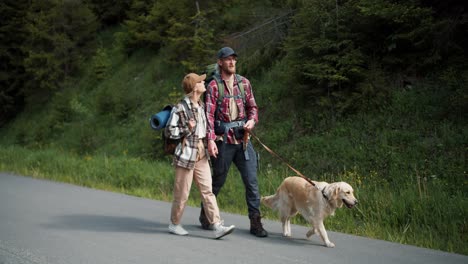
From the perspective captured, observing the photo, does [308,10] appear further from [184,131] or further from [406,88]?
[184,131]

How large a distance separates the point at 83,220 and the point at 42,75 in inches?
1006

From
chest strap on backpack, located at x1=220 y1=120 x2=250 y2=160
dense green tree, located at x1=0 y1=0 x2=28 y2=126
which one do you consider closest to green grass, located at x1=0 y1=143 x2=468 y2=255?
chest strap on backpack, located at x1=220 y1=120 x2=250 y2=160

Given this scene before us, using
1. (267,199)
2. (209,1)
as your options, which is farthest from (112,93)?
(267,199)

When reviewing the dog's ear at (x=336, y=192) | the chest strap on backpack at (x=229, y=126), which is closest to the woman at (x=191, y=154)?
the chest strap on backpack at (x=229, y=126)

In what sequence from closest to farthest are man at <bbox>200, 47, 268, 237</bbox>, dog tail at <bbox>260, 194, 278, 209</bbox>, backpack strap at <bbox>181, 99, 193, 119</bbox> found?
backpack strap at <bbox>181, 99, 193, 119</bbox>
man at <bbox>200, 47, 268, 237</bbox>
dog tail at <bbox>260, 194, 278, 209</bbox>

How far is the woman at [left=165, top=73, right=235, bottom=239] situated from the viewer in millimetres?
6484

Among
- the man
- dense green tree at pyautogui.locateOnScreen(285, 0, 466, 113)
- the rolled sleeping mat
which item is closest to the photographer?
the rolled sleeping mat

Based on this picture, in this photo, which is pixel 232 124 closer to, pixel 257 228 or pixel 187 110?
pixel 187 110

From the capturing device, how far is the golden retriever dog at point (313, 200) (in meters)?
5.95

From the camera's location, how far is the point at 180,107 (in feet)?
21.5

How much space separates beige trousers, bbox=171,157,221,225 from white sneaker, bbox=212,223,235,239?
88 millimetres

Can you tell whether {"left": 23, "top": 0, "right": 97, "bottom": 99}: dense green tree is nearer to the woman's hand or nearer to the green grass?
the green grass

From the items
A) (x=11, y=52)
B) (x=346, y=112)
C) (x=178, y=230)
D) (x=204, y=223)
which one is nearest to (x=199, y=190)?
(x=178, y=230)

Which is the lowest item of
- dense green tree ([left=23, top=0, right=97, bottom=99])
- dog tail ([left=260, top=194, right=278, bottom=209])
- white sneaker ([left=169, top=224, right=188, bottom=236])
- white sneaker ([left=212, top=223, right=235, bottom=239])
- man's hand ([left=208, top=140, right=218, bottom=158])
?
white sneaker ([left=169, top=224, right=188, bottom=236])
